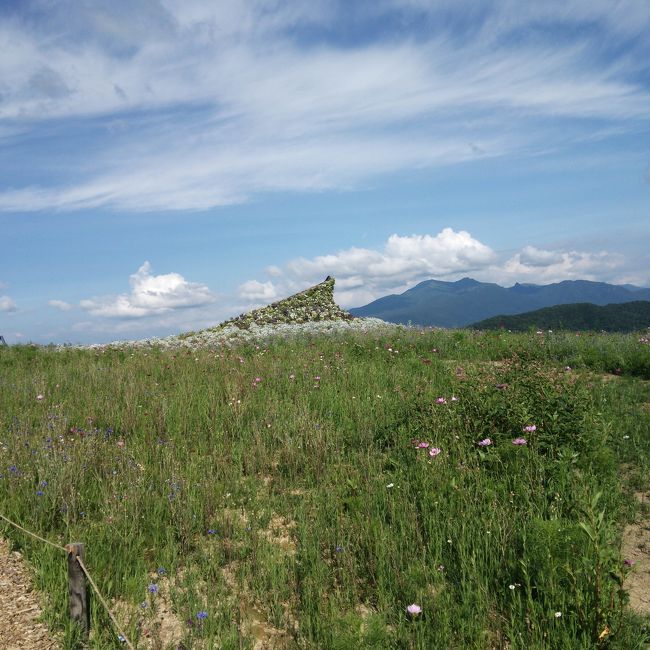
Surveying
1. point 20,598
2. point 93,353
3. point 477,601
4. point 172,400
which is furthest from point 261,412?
point 93,353

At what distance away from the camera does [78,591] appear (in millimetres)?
3660

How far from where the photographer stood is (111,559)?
437 centimetres

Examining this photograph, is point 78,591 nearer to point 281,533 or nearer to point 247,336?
Result: point 281,533

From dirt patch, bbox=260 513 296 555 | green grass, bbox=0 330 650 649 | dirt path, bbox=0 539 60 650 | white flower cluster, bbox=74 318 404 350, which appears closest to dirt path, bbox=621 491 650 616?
green grass, bbox=0 330 650 649

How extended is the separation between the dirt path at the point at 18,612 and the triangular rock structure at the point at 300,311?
58.0 ft

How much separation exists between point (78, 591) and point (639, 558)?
4.23 m

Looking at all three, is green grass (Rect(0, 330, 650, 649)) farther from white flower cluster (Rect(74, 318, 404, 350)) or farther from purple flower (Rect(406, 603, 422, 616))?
white flower cluster (Rect(74, 318, 404, 350))

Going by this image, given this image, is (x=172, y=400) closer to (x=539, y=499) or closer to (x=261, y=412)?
(x=261, y=412)

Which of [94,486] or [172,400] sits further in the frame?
[172,400]

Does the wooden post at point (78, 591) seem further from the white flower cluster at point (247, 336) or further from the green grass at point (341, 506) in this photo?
the white flower cluster at point (247, 336)

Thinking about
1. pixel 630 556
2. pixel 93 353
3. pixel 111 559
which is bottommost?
pixel 630 556

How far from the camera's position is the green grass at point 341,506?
363 centimetres

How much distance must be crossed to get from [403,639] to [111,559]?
238cm

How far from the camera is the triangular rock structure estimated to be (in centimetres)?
2331
